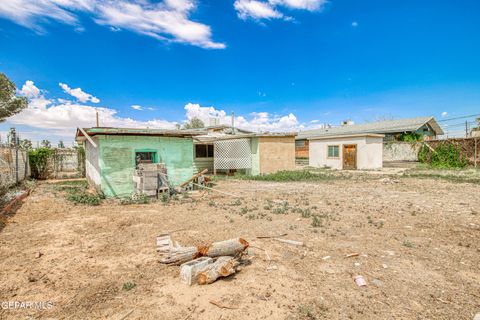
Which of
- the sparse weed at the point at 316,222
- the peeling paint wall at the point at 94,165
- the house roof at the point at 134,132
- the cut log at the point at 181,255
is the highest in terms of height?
the house roof at the point at 134,132

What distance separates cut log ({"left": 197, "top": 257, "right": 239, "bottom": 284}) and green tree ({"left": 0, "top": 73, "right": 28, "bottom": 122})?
75.3 ft

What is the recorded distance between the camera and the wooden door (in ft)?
62.6

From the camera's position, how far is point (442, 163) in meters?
20.0

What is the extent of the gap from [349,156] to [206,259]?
1826 centimetres

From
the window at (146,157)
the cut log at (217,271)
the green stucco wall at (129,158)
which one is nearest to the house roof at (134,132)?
the green stucco wall at (129,158)

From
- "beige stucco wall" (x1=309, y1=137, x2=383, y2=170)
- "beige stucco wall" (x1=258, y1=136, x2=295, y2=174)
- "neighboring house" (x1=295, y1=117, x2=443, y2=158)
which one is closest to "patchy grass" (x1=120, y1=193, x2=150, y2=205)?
"beige stucco wall" (x1=258, y1=136, x2=295, y2=174)

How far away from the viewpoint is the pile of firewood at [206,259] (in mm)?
3348

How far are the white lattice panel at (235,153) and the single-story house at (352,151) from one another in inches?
320

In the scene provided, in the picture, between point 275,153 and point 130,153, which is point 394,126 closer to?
point 275,153

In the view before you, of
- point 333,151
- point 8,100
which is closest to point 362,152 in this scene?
point 333,151

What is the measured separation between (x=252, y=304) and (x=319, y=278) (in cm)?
115

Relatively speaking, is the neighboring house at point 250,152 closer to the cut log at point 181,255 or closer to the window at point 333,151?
the window at point 333,151

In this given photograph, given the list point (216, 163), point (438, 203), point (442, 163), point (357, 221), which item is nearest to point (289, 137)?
point (216, 163)

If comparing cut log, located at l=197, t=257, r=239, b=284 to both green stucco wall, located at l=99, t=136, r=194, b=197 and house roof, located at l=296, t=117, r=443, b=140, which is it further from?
house roof, located at l=296, t=117, r=443, b=140
